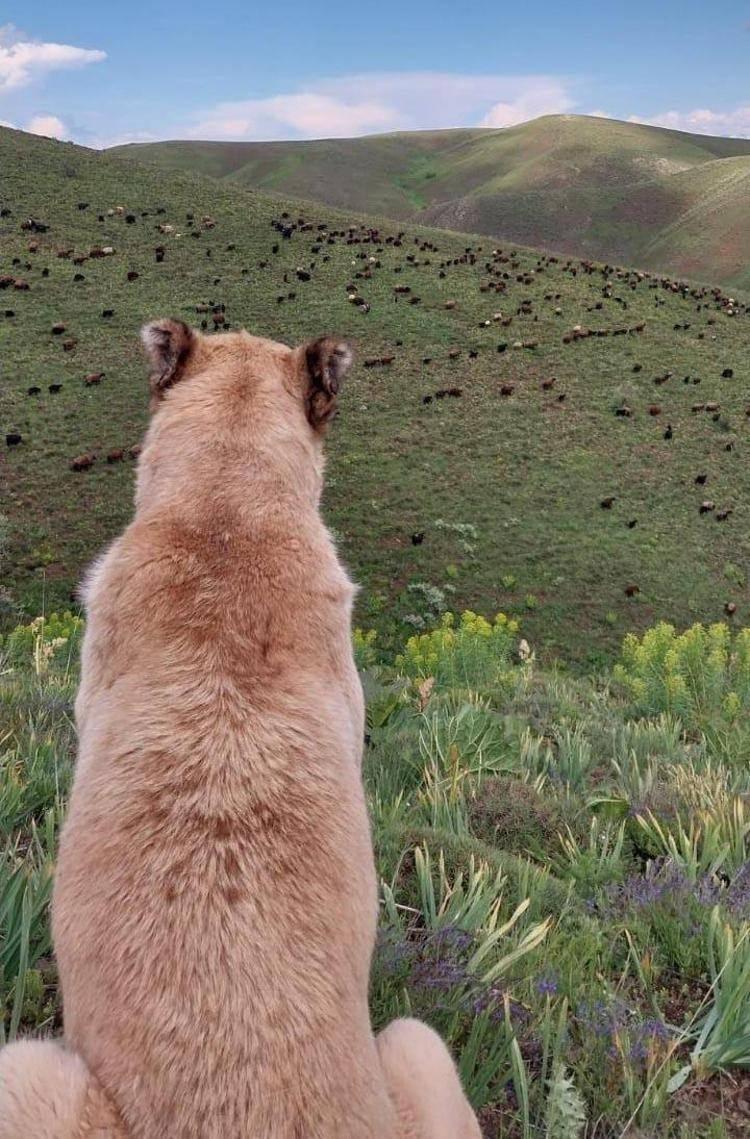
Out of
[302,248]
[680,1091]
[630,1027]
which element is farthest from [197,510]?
[302,248]

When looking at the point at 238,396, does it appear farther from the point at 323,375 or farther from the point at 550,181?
the point at 550,181

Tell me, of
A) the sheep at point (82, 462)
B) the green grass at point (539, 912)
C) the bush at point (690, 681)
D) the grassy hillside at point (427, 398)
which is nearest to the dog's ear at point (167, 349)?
the green grass at point (539, 912)

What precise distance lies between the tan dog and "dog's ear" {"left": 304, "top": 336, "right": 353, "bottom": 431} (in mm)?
467

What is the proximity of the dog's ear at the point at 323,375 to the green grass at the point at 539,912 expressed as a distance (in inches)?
72.9

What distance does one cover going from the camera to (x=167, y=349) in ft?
10.0

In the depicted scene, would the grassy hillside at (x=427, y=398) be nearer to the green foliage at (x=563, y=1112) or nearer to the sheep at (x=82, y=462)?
the sheep at (x=82, y=462)

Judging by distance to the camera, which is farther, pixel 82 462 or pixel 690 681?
pixel 82 462

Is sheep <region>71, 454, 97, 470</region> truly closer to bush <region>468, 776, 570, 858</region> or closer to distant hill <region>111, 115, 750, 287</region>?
bush <region>468, 776, 570, 858</region>

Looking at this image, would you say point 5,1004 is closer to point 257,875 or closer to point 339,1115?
point 257,875

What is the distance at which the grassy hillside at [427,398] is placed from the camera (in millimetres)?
20734

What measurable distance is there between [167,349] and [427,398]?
25843 mm

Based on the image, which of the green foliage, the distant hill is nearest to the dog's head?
the green foliage

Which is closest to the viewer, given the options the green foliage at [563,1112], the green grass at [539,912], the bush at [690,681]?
the green foliage at [563,1112]

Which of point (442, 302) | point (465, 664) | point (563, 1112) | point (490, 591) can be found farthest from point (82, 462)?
point (563, 1112)
